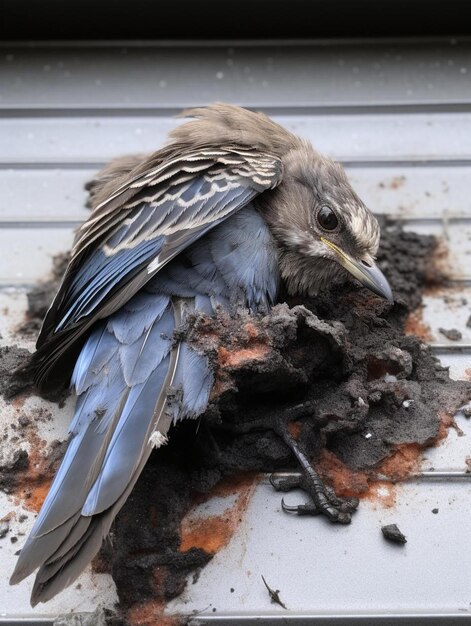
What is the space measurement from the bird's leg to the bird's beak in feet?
2.09

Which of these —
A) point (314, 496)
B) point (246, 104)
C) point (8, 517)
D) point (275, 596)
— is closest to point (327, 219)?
point (314, 496)

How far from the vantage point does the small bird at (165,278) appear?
217 cm

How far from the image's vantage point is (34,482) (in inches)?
100

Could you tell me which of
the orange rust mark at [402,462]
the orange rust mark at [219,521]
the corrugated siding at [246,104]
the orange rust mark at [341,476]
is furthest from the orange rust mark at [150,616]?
the corrugated siding at [246,104]

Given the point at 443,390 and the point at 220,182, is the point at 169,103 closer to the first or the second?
the point at 220,182

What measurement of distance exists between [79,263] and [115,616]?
115 centimetres

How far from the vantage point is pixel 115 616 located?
2150 mm

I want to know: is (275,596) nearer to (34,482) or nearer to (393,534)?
(393,534)

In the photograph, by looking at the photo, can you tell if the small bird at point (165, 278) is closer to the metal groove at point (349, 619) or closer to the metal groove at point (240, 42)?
the metal groove at point (349, 619)

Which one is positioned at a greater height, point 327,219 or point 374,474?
point 327,219

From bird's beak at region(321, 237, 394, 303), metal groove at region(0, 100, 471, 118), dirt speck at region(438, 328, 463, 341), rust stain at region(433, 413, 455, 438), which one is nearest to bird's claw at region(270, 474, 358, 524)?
rust stain at region(433, 413, 455, 438)

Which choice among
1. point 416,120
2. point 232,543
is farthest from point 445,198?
point 232,543

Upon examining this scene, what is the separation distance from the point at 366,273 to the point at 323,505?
0.84 meters

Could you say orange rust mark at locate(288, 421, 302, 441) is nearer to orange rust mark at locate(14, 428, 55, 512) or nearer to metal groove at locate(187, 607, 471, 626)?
metal groove at locate(187, 607, 471, 626)
